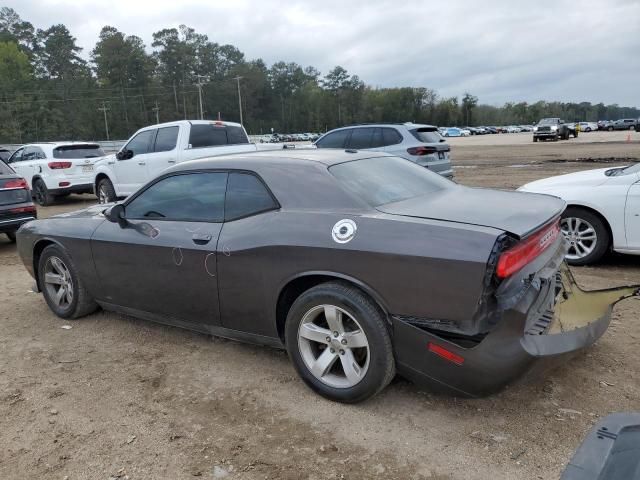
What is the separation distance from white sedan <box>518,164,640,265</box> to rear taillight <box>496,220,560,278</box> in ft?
9.38

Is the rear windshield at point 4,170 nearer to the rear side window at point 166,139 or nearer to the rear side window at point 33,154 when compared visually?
the rear side window at point 166,139

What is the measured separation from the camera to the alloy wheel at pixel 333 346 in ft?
10.2

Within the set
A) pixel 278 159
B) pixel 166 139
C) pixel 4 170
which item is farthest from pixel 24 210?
pixel 278 159

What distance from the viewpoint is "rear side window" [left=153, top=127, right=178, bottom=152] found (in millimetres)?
10078

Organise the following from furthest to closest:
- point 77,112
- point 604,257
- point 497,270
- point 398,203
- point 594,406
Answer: point 77,112 → point 604,257 → point 398,203 → point 594,406 → point 497,270

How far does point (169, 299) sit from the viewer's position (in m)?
3.97

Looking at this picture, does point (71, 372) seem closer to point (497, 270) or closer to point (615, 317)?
point (497, 270)

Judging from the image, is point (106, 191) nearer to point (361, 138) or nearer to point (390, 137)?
point (361, 138)

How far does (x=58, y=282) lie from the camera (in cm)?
490

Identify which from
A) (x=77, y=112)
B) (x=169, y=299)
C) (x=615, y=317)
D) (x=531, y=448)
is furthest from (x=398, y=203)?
(x=77, y=112)

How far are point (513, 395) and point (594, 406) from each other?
45 cm

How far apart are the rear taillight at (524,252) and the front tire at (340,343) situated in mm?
721

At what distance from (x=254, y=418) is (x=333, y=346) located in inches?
25.3

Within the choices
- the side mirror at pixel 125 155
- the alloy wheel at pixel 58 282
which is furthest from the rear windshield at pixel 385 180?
the side mirror at pixel 125 155
